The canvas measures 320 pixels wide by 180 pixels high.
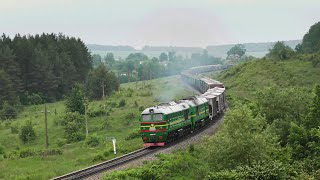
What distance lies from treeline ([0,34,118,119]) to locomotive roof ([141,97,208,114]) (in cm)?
5209

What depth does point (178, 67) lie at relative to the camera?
611ft

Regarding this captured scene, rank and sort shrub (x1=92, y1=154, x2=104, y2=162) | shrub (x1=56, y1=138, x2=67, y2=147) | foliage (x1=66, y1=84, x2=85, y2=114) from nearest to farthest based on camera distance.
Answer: shrub (x1=92, y1=154, x2=104, y2=162)
shrub (x1=56, y1=138, x2=67, y2=147)
foliage (x1=66, y1=84, x2=85, y2=114)

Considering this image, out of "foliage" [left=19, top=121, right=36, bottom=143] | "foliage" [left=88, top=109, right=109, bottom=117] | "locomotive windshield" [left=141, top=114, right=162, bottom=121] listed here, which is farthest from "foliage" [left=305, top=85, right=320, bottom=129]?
"foliage" [left=88, top=109, right=109, bottom=117]

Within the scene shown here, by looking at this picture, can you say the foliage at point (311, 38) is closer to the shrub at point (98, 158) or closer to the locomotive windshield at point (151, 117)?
the locomotive windshield at point (151, 117)

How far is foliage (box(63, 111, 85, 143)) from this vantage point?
56844 mm

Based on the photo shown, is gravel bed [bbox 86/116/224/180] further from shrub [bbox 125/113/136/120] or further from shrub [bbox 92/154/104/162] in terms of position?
shrub [bbox 125/113/136/120]

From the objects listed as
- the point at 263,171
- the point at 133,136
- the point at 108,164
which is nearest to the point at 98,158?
the point at 108,164

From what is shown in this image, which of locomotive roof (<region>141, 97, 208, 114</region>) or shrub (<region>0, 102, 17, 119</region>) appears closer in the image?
locomotive roof (<region>141, 97, 208, 114</region>)

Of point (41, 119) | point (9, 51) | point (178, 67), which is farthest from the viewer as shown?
point (178, 67)

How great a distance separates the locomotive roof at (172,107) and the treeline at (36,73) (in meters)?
52.1

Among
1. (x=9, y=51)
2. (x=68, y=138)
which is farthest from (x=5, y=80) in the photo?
(x=68, y=138)

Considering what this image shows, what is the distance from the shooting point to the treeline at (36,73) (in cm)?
10088

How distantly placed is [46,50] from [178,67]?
229 ft

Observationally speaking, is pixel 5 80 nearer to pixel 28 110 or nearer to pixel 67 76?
pixel 28 110
